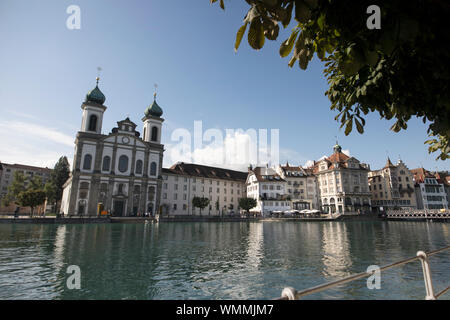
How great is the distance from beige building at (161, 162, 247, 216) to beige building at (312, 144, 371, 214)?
1029 inches

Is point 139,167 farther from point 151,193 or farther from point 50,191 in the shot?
point 50,191

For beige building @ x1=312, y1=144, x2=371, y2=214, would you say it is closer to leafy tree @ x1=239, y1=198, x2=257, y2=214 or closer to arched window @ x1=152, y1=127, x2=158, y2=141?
leafy tree @ x1=239, y1=198, x2=257, y2=214

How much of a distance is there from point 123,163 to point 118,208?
34.5 feet

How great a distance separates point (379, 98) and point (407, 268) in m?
12.5

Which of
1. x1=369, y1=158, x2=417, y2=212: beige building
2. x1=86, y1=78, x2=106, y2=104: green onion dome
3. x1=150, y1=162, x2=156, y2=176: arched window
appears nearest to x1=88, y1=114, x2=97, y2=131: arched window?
x1=86, y1=78, x2=106, y2=104: green onion dome

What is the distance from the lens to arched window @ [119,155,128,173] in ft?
197

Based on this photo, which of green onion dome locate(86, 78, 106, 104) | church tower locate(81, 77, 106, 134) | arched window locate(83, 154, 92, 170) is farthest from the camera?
green onion dome locate(86, 78, 106, 104)

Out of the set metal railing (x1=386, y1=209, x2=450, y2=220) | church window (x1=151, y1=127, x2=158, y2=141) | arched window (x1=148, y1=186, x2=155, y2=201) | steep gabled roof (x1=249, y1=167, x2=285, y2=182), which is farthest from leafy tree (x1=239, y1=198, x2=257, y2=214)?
metal railing (x1=386, y1=209, x2=450, y2=220)

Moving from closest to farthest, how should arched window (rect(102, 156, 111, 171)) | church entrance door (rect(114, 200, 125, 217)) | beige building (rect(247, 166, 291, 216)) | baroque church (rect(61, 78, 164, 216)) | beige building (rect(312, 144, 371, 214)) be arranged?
baroque church (rect(61, 78, 164, 216))
church entrance door (rect(114, 200, 125, 217))
arched window (rect(102, 156, 111, 171))
beige building (rect(247, 166, 291, 216))
beige building (rect(312, 144, 371, 214))

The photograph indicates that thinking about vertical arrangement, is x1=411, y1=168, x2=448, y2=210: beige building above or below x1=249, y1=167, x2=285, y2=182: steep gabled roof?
below

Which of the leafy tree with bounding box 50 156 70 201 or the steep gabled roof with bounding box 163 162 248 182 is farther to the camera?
the leafy tree with bounding box 50 156 70 201

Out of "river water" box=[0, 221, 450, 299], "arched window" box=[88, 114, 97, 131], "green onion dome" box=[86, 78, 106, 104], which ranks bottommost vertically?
"river water" box=[0, 221, 450, 299]

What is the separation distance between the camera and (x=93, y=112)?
2370 inches
